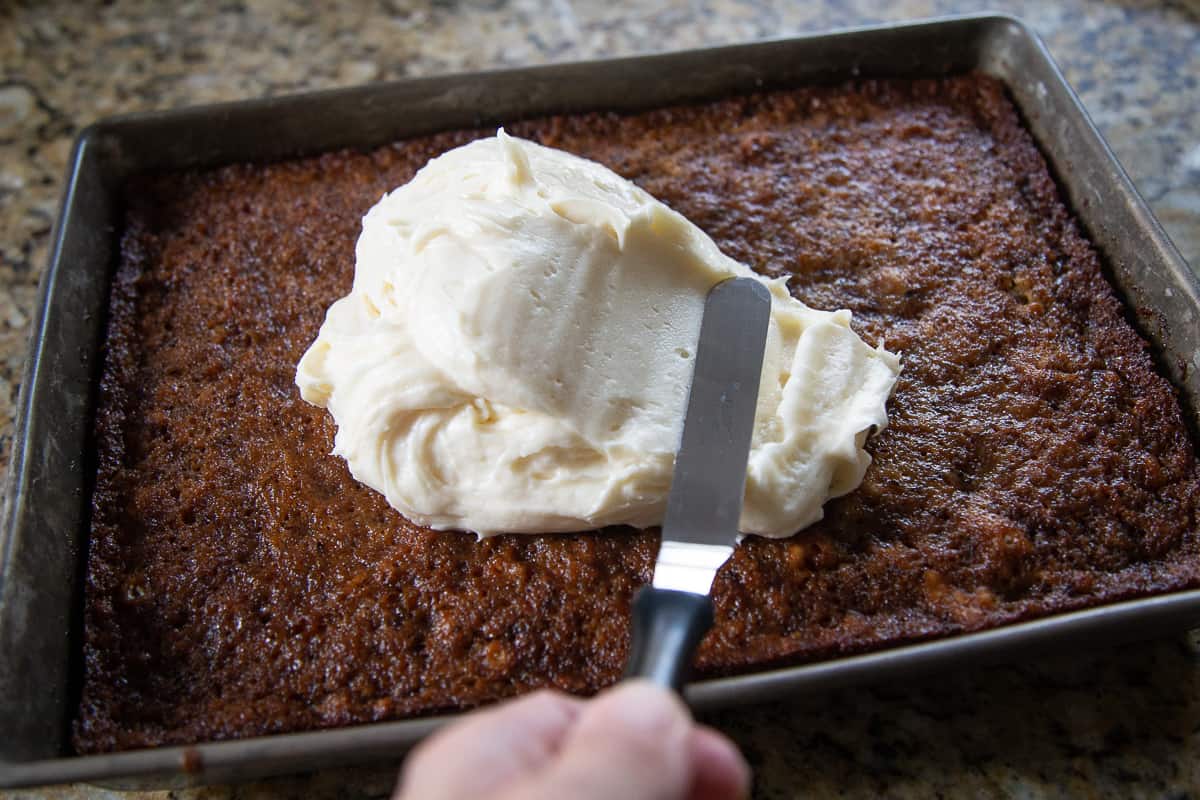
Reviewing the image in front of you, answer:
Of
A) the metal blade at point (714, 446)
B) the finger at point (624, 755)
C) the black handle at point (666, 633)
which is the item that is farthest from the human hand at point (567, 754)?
the metal blade at point (714, 446)

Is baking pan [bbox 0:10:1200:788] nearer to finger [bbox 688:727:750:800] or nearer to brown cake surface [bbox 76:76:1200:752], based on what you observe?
brown cake surface [bbox 76:76:1200:752]

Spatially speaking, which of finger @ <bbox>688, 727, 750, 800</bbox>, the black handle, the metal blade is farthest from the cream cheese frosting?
finger @ <bbox>688, 727, 750, 800</bbox>

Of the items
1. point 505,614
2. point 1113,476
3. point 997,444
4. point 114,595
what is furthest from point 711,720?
point 114,595

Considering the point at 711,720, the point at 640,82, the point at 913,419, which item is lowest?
the point at 711,720

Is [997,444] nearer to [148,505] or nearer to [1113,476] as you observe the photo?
[1113,476]

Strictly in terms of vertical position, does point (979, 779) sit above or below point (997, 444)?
below
